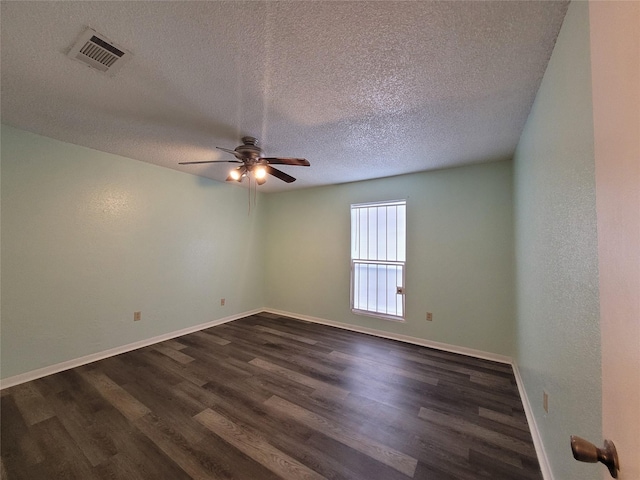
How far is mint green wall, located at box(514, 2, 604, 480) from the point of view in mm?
922

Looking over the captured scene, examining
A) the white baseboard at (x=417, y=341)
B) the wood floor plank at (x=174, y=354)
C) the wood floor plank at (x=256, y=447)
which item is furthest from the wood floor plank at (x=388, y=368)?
the wood floor plank at (x=174, y=354)

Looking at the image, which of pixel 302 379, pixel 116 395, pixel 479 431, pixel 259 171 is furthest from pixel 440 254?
pixel 116 395

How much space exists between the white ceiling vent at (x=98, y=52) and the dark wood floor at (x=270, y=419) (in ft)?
8.01

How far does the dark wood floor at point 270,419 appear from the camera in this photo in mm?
1510

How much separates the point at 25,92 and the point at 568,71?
3335 mm

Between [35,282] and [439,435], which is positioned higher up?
[35,282]

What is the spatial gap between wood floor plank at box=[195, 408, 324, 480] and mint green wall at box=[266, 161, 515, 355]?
2.39 meters

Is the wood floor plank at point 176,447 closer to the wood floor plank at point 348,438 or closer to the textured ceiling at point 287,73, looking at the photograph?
the wood floor plank at point 348,438

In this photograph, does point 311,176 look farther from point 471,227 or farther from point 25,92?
point 25,92

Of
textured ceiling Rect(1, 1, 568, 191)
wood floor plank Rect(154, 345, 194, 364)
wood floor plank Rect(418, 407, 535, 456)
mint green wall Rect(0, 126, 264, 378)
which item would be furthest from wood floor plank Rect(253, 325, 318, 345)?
textured ceiling Rect(1, 1, 568, 191)

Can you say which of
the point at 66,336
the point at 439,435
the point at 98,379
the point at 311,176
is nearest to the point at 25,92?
the point at 66,336

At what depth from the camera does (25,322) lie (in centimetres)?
A: 240

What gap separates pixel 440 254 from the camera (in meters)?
3.28

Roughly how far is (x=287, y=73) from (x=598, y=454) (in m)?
1.96
